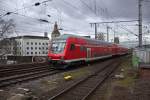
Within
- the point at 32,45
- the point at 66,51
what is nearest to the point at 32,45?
the point at 32,45

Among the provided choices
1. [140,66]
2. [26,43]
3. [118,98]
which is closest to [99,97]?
[118,98]

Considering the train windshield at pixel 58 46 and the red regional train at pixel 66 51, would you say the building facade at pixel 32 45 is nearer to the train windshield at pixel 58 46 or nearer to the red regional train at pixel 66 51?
the red regional train at pixel 66 51

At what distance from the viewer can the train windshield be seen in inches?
724

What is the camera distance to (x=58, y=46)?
61.6 ft

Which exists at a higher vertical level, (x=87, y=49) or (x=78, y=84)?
(x=87, y=49)

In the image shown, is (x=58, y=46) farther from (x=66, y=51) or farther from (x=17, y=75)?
(x=17, y=75)

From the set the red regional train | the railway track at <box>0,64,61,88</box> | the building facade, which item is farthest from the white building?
the railway track at <box>0,64,61,88</box>

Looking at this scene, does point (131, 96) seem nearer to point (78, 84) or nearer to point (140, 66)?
point (78, 84)

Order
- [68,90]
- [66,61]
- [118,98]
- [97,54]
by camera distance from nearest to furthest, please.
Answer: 1. [118,98]
2. [68,90]
3. [66,61]
4. [97,54]

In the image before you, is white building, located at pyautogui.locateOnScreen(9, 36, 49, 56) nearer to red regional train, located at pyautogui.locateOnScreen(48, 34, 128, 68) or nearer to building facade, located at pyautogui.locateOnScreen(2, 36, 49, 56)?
building facade, located at pyautogui.locateOnScreen(2, 36, 49, 56)

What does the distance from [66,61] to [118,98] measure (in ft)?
32.2

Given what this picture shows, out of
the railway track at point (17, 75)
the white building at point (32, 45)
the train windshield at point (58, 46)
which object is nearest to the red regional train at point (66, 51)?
the train windshield at point (58, 46)

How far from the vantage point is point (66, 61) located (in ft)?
59.3

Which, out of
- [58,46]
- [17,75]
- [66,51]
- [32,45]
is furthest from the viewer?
[32,45]
